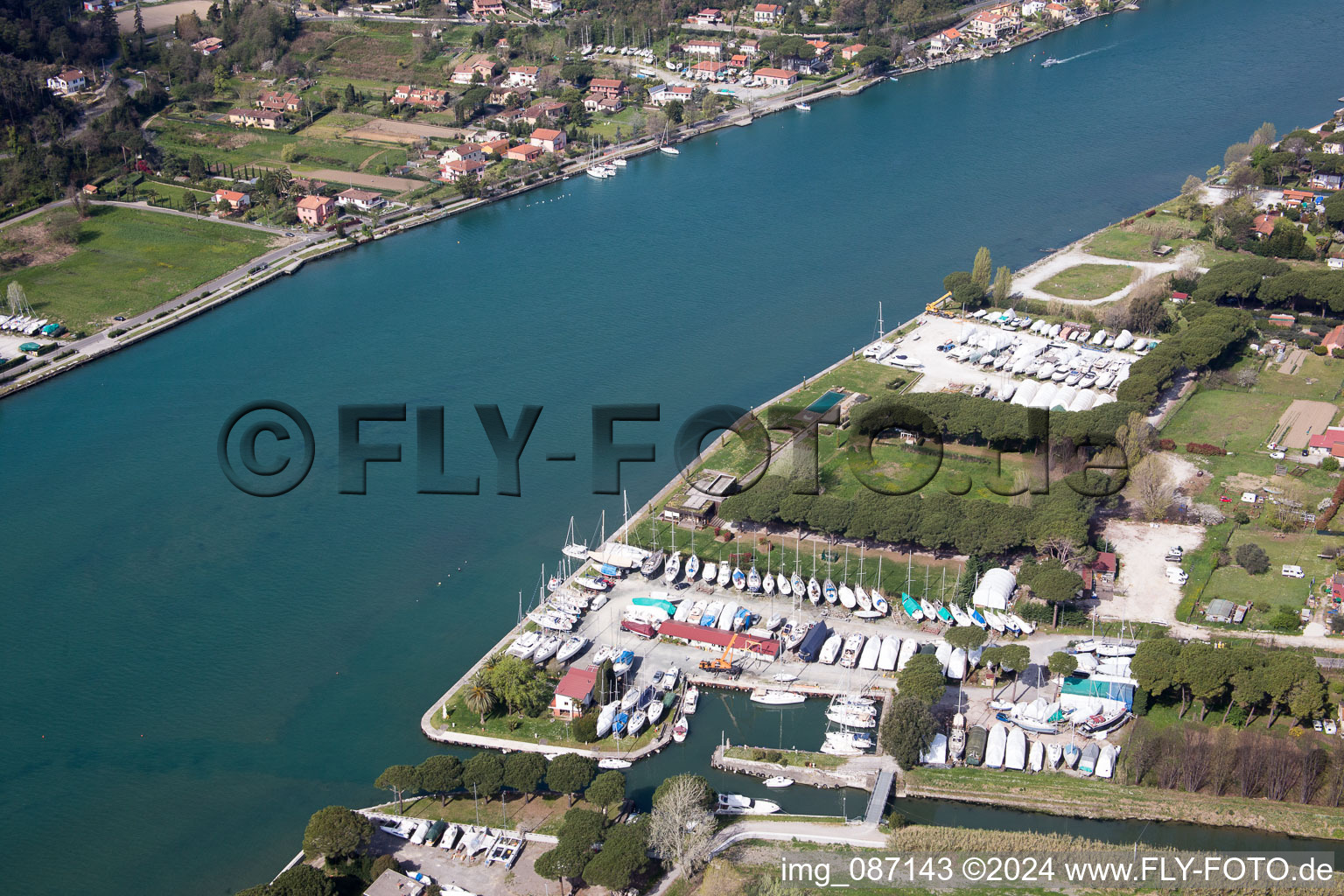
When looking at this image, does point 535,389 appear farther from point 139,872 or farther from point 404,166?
point 404,166

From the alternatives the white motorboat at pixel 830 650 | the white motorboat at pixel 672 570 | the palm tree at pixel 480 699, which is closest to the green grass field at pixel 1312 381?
the white motorboat at pixel 830 650

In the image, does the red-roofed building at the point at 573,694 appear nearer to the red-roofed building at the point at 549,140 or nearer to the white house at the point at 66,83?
the red-roofed building at the point at 549,140

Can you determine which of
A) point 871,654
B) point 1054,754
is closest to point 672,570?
point 871,654

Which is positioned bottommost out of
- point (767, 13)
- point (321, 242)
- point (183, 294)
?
point (183, 294)

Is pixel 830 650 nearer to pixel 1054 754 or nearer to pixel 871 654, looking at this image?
pixel 871 654

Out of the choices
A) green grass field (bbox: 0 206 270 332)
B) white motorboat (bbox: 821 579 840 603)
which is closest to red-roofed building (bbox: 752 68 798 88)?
green grass field (bbox: 0 206 270 332)
